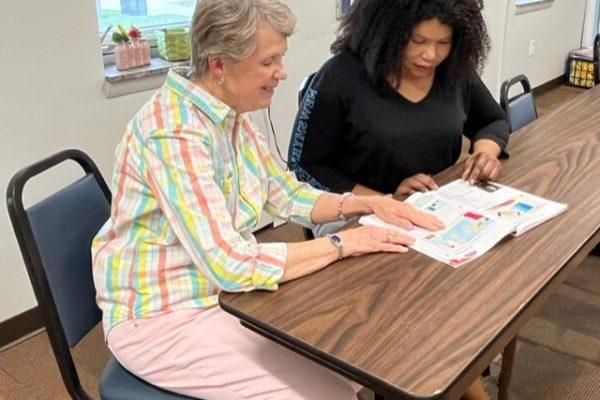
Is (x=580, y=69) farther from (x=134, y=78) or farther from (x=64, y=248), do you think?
(x=64, y=248)

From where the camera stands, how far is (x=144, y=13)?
109 inches

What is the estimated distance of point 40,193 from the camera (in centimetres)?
223

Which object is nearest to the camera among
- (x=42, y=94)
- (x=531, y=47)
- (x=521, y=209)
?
(x=521, y=209)

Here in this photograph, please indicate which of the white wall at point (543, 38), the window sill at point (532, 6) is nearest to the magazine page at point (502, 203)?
the white wall at point (543, 38)

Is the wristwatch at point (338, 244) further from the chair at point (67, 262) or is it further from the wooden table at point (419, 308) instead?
the chair at point (67, 262)

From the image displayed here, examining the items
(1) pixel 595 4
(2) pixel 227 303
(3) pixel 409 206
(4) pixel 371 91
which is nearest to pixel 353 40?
(4) pixel 371 91

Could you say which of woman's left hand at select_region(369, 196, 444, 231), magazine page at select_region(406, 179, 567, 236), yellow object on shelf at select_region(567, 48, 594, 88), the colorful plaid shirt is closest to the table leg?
magazine page at select_region(406, 179, 567, 236)

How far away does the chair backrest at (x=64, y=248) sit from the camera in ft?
3.97

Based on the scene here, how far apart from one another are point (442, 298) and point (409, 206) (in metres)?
0.35

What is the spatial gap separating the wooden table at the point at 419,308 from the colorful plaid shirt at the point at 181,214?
82 mm

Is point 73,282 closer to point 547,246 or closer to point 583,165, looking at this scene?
point 547,246

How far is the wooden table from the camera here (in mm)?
949

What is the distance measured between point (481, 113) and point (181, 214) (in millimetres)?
1192

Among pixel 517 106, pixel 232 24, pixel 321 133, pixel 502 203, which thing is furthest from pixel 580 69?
pixel 232 24
